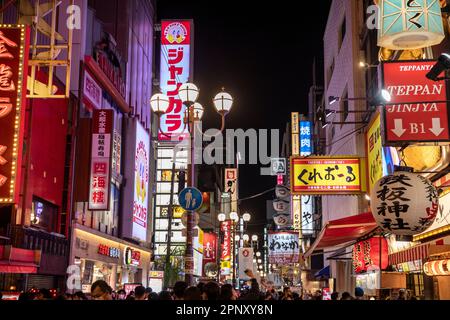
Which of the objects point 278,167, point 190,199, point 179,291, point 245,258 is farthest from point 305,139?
point 179,291

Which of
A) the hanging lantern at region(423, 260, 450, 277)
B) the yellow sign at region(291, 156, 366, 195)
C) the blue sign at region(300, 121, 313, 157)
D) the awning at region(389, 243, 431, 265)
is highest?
the blue sign at region(300, 121, 313, 157)

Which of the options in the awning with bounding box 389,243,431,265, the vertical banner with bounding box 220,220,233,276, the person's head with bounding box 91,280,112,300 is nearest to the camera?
the person's head with bounding box 91,280,112,300

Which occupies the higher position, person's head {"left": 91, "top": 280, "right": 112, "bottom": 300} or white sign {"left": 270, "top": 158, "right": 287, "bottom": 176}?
white sign {"left": 270, "top": 158, "right": 287, "bottom": 176}

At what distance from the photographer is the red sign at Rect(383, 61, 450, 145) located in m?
11.1

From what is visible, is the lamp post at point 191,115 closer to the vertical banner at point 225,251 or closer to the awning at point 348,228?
the awning at point 348,228

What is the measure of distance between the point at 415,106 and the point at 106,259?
22737 millimetres

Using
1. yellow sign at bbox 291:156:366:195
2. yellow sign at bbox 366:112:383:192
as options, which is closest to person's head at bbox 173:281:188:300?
yellow sign at bbox 366:112:383:192

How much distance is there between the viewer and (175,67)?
39938mm

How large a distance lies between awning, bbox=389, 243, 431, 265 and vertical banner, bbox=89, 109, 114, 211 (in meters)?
13.8

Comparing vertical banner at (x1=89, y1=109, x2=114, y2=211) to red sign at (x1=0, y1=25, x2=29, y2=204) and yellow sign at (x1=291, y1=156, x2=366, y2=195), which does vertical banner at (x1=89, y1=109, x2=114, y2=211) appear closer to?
yellow sign at (x1=291, y1=156, x2=366, y2=195)

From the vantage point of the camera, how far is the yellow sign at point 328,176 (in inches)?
734

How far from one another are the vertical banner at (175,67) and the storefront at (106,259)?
8.95m

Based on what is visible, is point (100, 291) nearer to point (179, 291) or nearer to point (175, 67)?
point (179, 291)

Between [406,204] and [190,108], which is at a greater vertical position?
[190,108]
